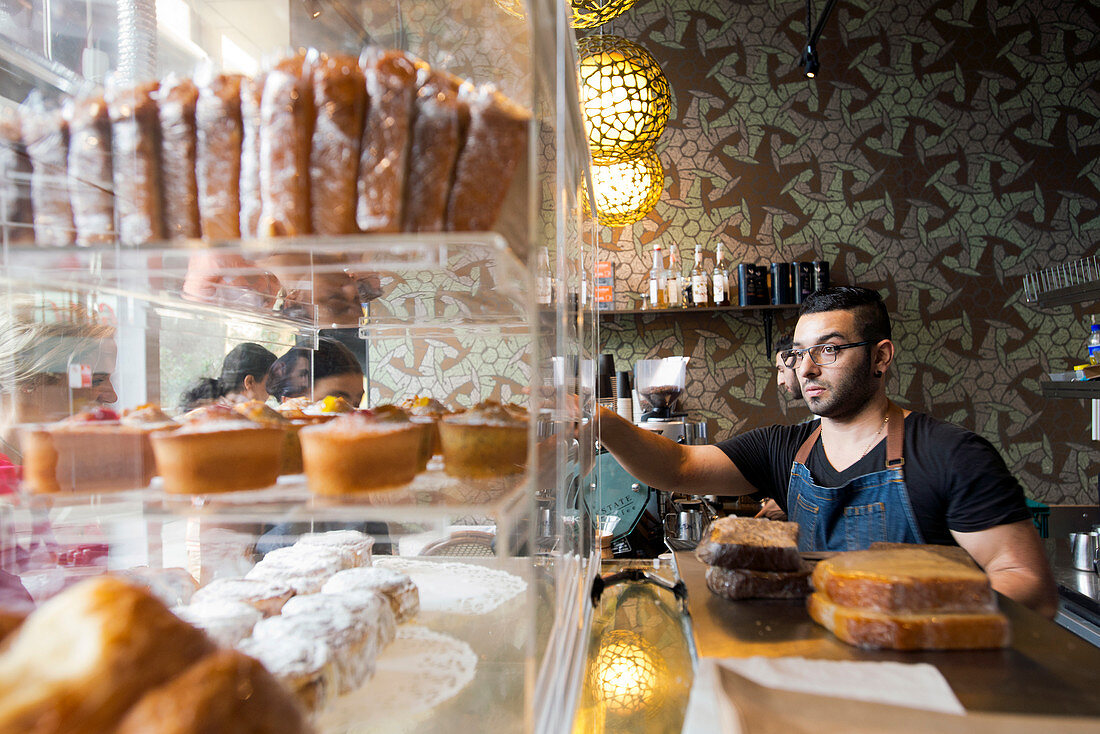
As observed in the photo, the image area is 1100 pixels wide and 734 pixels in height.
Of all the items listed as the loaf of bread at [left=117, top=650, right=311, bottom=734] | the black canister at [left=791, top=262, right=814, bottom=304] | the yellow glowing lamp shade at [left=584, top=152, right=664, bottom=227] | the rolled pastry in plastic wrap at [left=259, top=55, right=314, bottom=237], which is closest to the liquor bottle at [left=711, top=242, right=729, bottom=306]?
the black canister at [left=791, top=262, right=814, bottom=304]

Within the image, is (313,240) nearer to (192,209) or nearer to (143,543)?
(192,209)

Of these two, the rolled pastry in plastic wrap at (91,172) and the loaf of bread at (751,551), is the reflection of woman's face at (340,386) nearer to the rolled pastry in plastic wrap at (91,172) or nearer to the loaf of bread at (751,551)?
the rolled pastry in plastic wrap at (91,172)

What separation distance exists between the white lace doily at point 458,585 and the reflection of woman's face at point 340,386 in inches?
13.3

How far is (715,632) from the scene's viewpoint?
36.8 inches

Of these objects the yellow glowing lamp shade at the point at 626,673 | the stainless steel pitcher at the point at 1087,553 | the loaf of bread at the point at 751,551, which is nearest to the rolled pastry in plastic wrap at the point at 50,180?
the yellow glowing lamp shade at the point at 626,673

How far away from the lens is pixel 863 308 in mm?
1997

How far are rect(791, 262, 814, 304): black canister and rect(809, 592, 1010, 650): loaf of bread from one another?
12.1ft

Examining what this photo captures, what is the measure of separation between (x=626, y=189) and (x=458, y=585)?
7.27 ft

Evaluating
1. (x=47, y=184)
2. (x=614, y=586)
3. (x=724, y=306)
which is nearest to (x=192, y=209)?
(x=47, y=184)

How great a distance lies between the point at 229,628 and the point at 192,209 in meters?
0.47

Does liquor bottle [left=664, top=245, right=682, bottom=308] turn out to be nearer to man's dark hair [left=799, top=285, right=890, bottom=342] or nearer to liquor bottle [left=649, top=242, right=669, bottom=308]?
liquor bottle [left=649, top=242, right=669, bottom=308]

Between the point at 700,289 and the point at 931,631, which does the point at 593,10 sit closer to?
the point at 931,631

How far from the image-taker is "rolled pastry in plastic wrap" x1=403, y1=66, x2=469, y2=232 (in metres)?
0.64

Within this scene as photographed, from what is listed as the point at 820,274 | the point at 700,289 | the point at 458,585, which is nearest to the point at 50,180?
the point at 458,585
